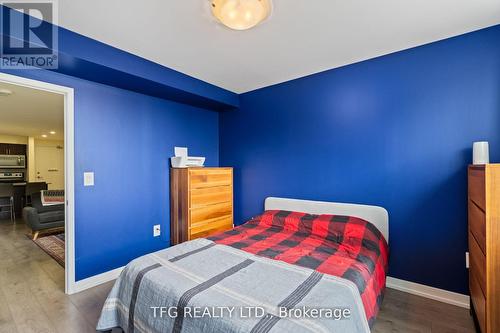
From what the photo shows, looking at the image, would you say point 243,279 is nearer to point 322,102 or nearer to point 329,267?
point 329,267

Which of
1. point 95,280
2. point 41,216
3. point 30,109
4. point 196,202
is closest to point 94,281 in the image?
point 95,280

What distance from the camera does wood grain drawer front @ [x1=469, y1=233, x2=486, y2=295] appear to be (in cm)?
138

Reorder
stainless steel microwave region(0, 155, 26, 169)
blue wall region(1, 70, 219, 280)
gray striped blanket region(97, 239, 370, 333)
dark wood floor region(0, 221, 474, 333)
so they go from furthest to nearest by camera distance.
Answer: stainless steel microwave region(0, 155, 26, 169) < blue wall region(1, 70, 219, 280) < dark wood floor region(0, 221, 474, 333) < gray striped blanket region(97, 239, 370, 333)

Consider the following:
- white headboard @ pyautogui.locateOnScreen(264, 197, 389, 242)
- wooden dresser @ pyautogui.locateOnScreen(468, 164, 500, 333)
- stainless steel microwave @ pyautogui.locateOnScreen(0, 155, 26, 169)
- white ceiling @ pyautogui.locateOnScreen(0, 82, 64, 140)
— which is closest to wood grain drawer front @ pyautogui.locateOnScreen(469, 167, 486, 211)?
wooden dresser @ pyautogui.locateOnScreen(468, 164, 500, 333)

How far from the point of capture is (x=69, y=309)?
6.57 ft

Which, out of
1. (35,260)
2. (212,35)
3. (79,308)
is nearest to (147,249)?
(79,308)

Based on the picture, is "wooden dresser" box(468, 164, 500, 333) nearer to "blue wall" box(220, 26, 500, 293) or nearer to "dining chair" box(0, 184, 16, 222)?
"blue wall" box(220, 26, 500, 293)

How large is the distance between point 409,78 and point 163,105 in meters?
2.91

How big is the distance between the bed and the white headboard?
0.07 ft

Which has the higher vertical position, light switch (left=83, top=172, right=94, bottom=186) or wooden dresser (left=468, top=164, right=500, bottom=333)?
light switch (left=83, top=172, right=94, bottom=186)

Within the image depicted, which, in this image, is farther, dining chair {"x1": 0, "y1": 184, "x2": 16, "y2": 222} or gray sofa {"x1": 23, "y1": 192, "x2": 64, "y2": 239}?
dining chair {"x1": 0, "y1": 184, "x2": 16, "y2": 222}

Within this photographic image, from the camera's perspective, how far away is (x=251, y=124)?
11.4ft

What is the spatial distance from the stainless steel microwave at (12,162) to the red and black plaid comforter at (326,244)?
26.9ft

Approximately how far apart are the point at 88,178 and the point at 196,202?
122 centimetres
